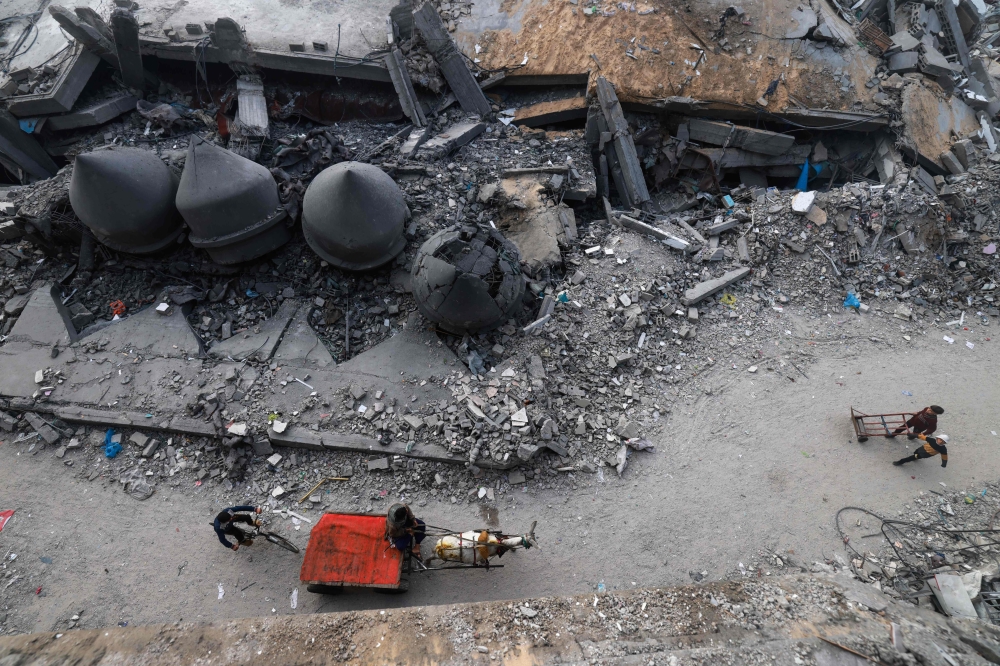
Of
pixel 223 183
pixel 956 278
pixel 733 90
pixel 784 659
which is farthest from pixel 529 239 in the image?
pixel 956 278

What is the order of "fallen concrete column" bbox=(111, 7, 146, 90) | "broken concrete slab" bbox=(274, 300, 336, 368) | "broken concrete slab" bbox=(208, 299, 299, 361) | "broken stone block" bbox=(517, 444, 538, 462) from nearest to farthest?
"broken stone block" bbox=(517, 444, 538, 462) < "broken concrete slab" bbox=(274, 300, 336, 368) < "broken concrete slab" bbox=(208, 299, 299, 361) < "fallen concrete column" bbox=(111, 7, 146, 90)

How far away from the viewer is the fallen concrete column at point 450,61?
8.84 m

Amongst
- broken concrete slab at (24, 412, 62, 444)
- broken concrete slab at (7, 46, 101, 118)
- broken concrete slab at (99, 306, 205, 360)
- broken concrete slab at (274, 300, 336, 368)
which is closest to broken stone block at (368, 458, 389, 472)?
broken concrete slab at (274, 300, 336, 368)

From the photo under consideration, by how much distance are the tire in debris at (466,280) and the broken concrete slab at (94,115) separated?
7.14 metres

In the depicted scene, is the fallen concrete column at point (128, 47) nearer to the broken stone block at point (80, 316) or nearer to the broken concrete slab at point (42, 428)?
the broken stone block at point (80, 316)

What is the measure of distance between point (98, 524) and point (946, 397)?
33.5 feet

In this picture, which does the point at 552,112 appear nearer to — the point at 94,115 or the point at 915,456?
the point at 915,456

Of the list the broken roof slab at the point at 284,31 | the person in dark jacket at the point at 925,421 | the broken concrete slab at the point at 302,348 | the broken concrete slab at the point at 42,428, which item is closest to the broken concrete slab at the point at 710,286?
the person in dark jacket at the point at 925,421

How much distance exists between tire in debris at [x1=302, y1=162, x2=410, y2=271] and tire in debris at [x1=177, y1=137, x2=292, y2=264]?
538mm

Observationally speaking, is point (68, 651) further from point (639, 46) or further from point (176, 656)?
point (639, 46)

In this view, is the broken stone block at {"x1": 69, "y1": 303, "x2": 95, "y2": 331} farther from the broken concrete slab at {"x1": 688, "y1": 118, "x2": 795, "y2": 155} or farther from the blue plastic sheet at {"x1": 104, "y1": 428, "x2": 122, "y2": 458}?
the broken concrete slab at {"x1": 688, "y1": 118, "x2": 795, "y2": 155}

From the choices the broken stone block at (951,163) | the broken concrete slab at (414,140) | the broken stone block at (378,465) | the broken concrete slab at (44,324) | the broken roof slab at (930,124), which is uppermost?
the broken roof slab at (930,124)

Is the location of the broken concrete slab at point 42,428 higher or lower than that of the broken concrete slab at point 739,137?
lower

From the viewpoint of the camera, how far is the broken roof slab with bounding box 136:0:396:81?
8.85 m
